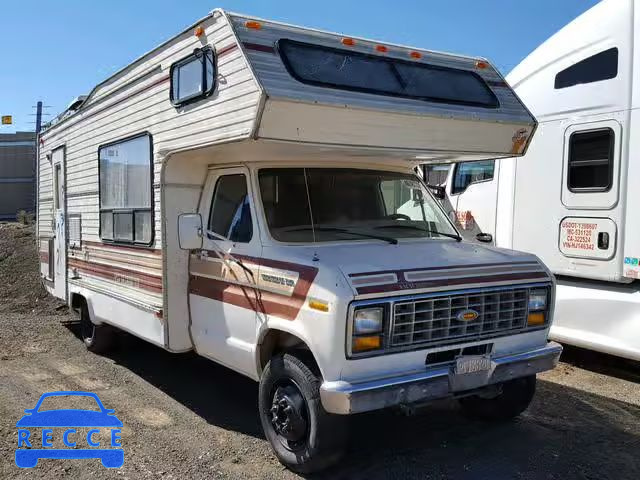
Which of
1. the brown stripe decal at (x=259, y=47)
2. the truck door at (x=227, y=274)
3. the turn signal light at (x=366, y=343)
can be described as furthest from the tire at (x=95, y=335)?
the turn signal light at (x=366, y=343)

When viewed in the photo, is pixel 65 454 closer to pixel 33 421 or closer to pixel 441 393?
pixel 33 421

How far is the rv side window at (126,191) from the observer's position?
5.55 metres

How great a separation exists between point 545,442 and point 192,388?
126 inches

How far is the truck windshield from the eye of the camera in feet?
15.0

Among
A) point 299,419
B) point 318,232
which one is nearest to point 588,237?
point 318,232

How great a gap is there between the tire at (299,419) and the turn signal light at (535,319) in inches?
59.4

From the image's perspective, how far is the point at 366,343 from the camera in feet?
12.2

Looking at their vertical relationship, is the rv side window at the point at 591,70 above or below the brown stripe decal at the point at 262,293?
above

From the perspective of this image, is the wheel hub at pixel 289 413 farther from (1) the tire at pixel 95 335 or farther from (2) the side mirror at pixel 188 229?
(1) the tire at pixel 95 335

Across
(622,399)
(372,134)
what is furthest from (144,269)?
(622,399)

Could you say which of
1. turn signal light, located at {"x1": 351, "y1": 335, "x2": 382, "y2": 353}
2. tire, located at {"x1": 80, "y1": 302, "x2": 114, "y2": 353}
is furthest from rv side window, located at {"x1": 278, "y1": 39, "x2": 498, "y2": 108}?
tire, located at {"x1": 80, "y1": 302, "x2": 114, "y2": 353}

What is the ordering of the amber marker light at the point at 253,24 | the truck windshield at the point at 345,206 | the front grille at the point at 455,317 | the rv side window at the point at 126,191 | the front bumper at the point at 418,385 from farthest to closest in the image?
1. the rv side window at the point at 126,191
2. the truck windshield at the point at 345,206
3. the amber marker light at the point at 253,24
4. the front grille at the point at 455,317
5. the front bumper at the point at 418,385

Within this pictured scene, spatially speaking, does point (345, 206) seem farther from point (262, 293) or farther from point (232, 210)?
point (262, 293)

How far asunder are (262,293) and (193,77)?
1.75 metres
